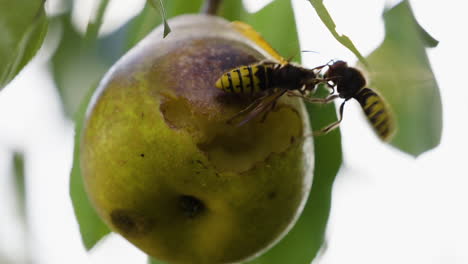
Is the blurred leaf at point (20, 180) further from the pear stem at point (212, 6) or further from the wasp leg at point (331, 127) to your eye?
the wasp leg at point (331, 127)

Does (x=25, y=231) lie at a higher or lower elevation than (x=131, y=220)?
lower

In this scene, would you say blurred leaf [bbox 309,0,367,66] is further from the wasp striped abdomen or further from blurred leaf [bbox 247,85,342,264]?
blurred leaf [bbox 247,85,342,264]

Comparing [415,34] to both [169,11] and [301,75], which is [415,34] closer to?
[301,75]

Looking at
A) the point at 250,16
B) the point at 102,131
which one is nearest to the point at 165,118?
the point at 102,131

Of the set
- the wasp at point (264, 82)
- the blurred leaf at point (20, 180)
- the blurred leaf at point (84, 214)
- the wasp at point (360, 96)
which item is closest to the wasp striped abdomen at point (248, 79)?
the wasp at point (264, 82)

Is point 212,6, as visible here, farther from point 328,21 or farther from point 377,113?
point 328,21

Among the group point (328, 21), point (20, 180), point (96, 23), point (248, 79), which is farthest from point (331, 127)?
point (20, 180)

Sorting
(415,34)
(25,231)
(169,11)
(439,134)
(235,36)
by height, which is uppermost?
(235,36)
